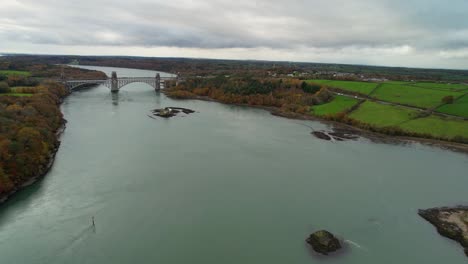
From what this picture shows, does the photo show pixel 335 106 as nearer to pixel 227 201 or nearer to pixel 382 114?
pixel 382 114

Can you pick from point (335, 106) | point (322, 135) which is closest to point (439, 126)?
point (322, 135)

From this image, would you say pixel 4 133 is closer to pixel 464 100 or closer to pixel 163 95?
pixel 163 95

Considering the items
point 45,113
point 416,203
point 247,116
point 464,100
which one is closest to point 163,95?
point 247,116

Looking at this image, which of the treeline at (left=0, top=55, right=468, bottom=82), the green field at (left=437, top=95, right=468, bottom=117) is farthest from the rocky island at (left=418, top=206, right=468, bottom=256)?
the treeline at (left=0, top=55, right=468, bottom=82)

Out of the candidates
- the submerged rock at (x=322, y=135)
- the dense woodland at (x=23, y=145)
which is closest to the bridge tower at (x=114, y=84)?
the dense woodland at (x=23, y=145)

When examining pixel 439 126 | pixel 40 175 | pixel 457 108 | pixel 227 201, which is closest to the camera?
pixel 227 201

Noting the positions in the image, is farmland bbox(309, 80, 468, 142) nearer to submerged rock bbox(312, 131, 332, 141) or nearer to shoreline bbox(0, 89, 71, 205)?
submerged rock bbox(312, 131, 332, 141)

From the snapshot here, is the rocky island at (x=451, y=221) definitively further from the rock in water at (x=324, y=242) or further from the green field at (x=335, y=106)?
the green field at (x=335, y=106)
